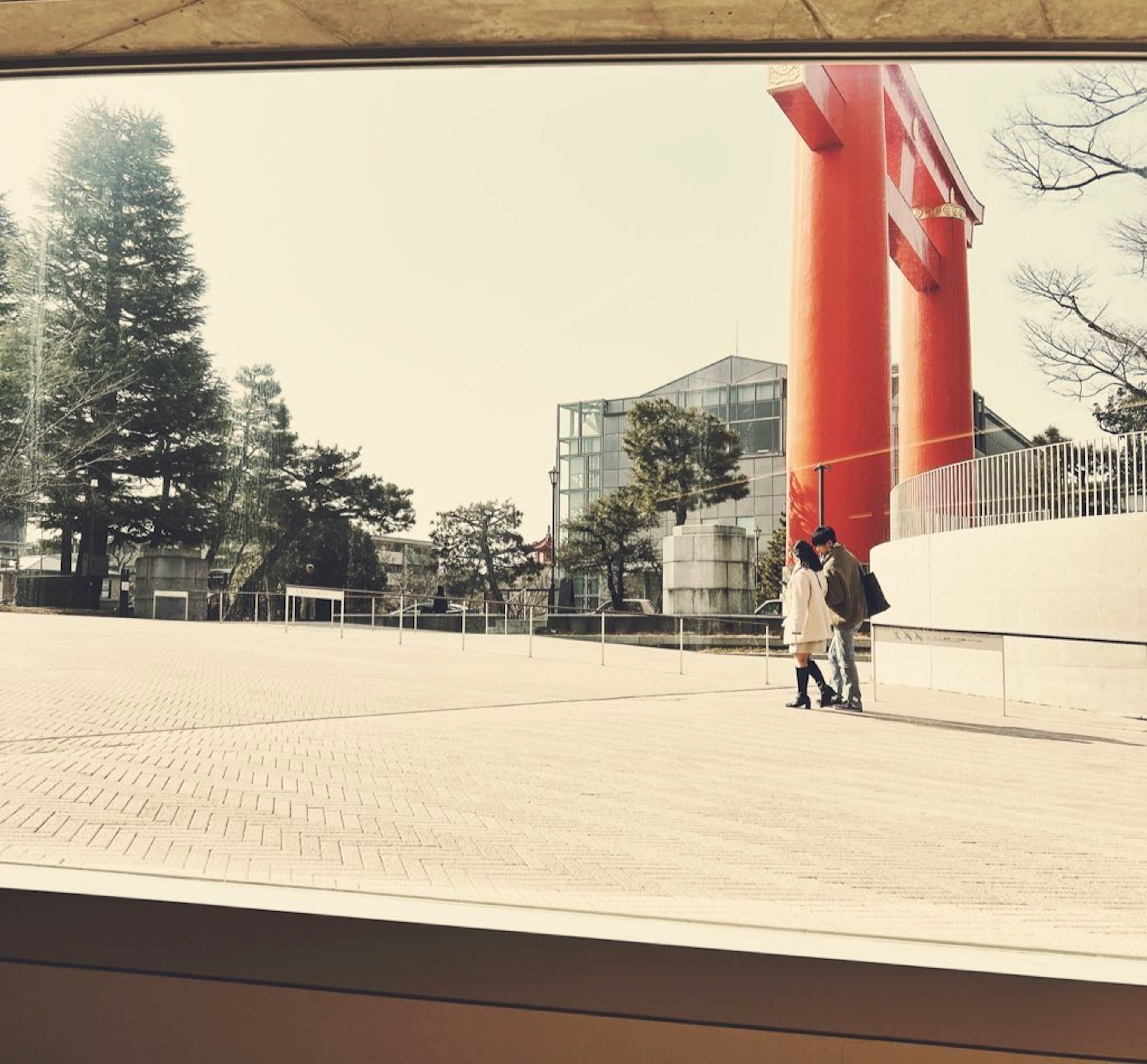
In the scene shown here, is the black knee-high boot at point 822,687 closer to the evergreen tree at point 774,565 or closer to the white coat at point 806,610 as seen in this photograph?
the white coat at point 806,610

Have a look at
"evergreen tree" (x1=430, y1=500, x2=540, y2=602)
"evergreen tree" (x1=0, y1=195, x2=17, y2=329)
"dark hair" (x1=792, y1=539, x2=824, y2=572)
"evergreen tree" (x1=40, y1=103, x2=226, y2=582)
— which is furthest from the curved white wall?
"evergreen tree" (x1=0, y1=195, x2=17, y2=329)

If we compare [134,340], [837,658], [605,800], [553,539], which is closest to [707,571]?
[553,539]

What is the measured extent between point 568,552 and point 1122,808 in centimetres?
895

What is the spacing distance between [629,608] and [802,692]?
5.79 meters

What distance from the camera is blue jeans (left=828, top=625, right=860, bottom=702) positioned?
672 cm

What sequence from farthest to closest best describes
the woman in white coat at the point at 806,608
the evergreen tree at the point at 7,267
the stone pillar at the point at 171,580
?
1. the stone pillar at the point at 171,580
2. the woman in white coat at the point at 806,608
3. the evergreen tree at the point at 7,267

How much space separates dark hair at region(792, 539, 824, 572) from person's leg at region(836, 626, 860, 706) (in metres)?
0.48

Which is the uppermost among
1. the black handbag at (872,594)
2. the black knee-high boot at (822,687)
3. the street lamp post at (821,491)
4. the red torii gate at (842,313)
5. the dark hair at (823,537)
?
the red torii gate at (842,313)

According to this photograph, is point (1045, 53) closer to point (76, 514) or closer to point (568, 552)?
point (76, 514)

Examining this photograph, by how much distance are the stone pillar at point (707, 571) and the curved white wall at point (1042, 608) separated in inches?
187

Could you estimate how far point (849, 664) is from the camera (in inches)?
266

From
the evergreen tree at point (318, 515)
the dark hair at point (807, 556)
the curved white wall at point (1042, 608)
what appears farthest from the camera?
the evergreen tree at point (318, 515)

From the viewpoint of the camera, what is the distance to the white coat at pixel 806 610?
651 cm

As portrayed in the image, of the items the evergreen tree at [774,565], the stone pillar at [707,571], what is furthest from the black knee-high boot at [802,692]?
the evergreen tree at [774,565]
